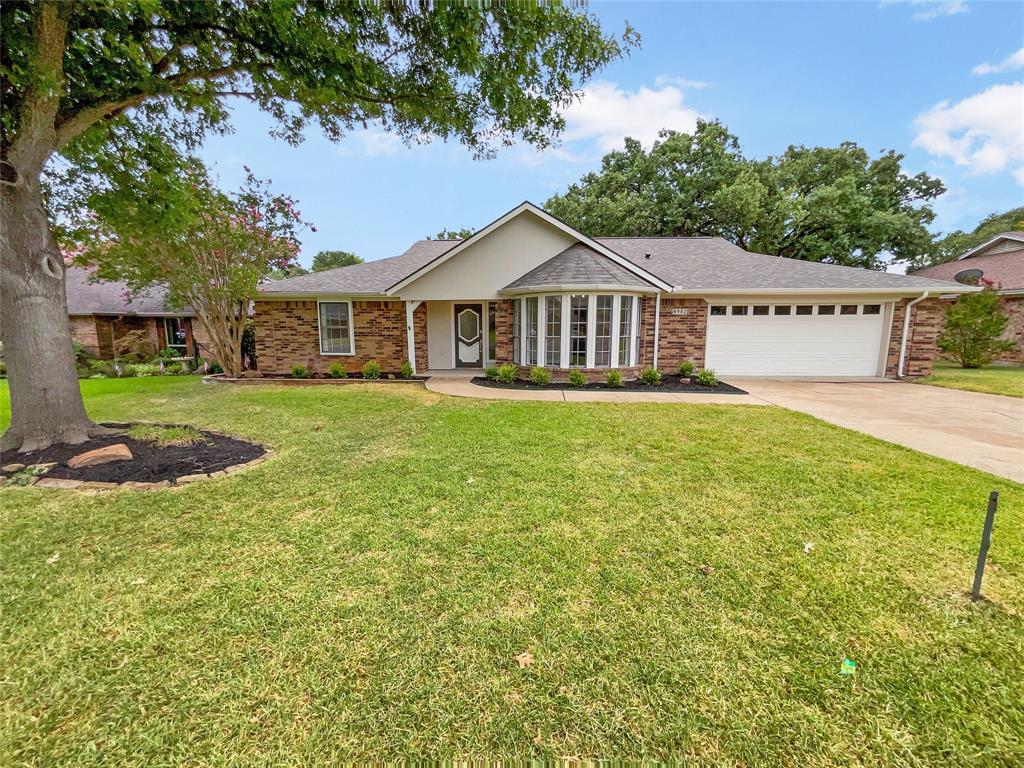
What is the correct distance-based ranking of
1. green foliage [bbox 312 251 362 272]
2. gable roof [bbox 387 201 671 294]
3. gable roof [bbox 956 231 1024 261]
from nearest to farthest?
1. gable roof [bbox 387 201 671 294]
2. gable roof [bbox 956 231 1024 261]
3. green foliage [bbox 312 251 362 272]

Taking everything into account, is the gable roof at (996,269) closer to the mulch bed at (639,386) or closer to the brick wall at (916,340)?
the brick wall at (916,340)

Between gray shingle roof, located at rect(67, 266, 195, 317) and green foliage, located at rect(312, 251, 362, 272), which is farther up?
green foliage, located at rect(312, 251, 362, 272)

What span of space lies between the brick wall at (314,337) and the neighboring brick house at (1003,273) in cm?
Answer: 1975

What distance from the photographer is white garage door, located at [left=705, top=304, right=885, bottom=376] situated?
1170 cm

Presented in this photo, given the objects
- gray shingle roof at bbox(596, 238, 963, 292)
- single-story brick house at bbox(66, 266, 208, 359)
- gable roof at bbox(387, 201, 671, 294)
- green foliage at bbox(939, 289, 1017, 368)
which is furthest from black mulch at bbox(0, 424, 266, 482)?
green foliage at bbox(939, 289, 1017, 368)

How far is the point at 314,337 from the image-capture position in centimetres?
1271

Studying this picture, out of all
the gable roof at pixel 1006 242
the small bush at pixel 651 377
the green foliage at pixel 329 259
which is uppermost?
the green foliage at pixel 329 259

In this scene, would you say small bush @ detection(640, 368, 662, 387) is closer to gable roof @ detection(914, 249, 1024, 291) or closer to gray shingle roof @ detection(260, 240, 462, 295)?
gray shingle roof @ detection(260, 240, 462, 295)

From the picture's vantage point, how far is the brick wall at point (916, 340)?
1149cm

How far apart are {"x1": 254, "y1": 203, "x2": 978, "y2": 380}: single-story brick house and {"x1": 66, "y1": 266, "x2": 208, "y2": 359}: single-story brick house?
23.1ft

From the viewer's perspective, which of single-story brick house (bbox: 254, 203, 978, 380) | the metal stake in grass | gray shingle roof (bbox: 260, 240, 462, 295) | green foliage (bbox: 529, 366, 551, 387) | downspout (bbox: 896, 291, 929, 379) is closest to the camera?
the metal stake in grass

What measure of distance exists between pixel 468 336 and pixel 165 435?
9177mm

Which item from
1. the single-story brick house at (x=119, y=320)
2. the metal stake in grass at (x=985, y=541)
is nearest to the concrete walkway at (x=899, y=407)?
the metal stake in grass at (x=985, y=541)

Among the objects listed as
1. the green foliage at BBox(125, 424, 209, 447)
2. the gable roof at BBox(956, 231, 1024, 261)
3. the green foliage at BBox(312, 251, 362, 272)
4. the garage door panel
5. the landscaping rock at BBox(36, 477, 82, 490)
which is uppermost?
the green foliage at BBox(312, 251, 362, 272)
